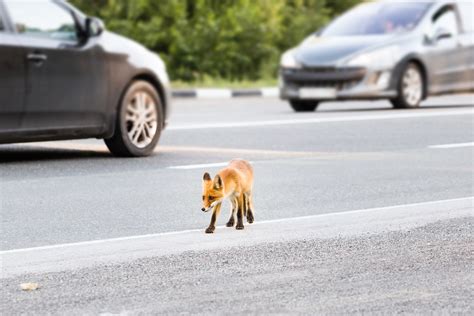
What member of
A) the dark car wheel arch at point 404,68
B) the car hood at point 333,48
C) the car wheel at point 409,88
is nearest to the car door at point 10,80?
the car hood at point 333,48

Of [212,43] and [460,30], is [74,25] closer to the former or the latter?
[460,30]

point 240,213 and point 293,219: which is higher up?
point 240,213

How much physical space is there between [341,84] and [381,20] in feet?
5.36

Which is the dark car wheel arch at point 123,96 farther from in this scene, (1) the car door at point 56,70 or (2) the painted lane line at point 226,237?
(2) the painted lane line at point 226,237

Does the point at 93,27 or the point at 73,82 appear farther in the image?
the point at 93,27

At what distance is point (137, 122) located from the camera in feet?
40.1

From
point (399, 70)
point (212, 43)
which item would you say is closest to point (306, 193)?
point (399, 70)

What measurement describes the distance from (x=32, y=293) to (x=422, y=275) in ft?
5.77

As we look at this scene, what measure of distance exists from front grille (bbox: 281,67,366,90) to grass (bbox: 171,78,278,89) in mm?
7871

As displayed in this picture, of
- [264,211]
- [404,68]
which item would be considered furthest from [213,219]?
[404,68]

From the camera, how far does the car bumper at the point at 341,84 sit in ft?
60.5

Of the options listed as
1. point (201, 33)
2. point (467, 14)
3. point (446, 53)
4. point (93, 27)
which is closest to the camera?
point (93, 27)

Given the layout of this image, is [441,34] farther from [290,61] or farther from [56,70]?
[56,70]

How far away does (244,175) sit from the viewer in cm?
751
